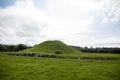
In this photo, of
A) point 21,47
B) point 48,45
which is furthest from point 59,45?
point 21,47

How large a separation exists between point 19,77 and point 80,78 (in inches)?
462

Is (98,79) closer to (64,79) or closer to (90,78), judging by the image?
(90,78)

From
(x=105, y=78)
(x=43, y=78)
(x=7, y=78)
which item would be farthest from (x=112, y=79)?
(x=7, y=78)

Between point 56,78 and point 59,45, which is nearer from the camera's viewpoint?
point 56,78

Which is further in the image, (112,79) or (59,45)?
(59,45)

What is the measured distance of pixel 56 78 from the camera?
2852 centimetres

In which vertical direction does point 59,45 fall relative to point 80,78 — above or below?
above

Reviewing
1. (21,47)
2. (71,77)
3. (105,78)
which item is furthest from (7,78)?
(21,47)

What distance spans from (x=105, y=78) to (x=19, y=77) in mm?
16440

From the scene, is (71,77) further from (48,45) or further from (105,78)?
(48,45)

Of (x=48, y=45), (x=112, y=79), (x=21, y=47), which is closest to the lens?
(x=112, y=79)

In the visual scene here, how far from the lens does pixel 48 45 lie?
120m

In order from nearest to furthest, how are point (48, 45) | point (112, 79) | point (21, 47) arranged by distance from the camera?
1. point (112, 79)
2. point (48, 45)
3. point (21, 47)

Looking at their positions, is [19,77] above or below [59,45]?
below
